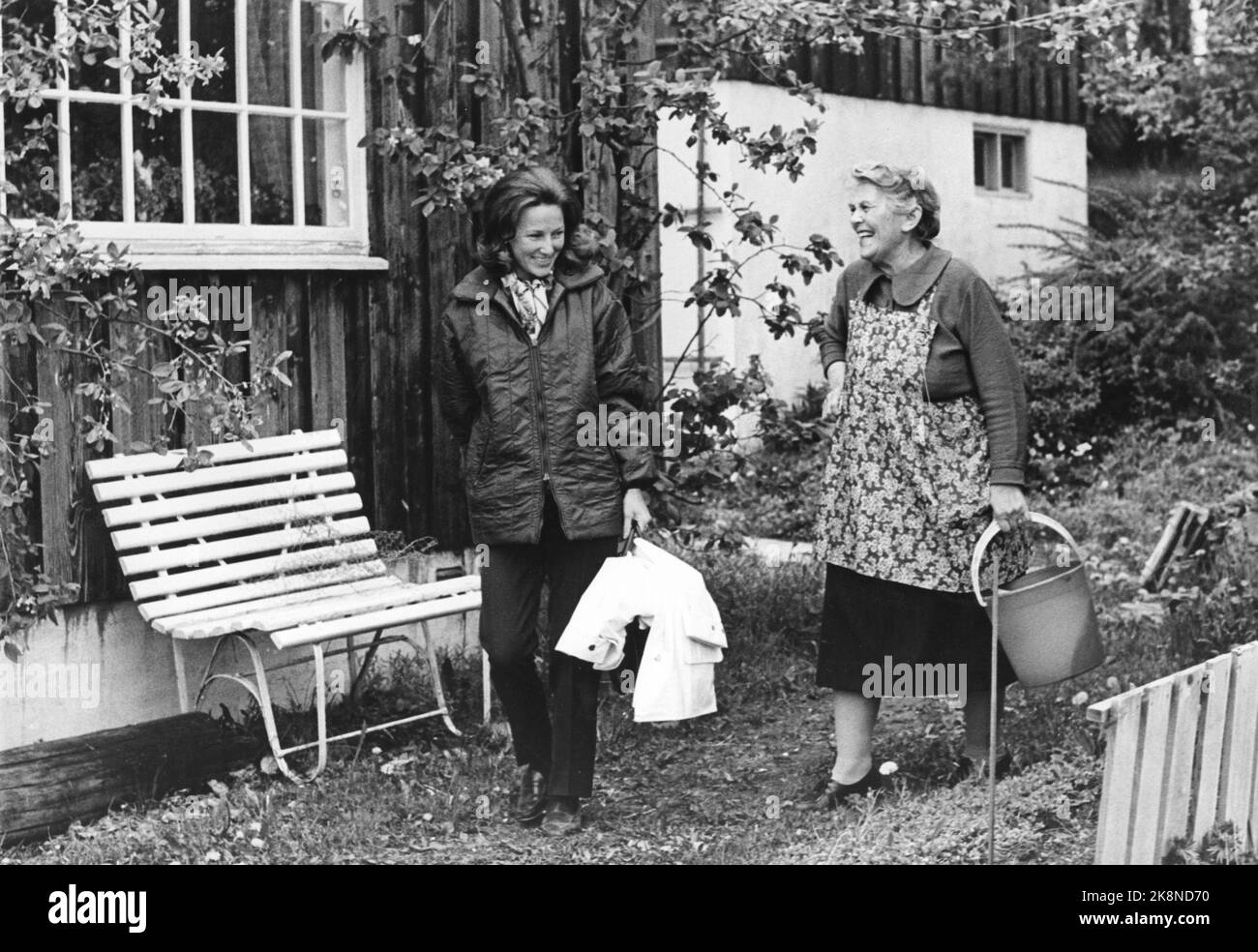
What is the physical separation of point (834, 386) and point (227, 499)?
7.35 feet

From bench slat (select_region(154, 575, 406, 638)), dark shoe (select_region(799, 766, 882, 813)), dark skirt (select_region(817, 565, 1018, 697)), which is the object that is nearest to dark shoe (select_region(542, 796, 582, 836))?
dark shoe (select_region(799, 766, 882, 813))

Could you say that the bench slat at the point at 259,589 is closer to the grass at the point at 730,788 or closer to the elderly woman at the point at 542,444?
the grass at the point at 730,788

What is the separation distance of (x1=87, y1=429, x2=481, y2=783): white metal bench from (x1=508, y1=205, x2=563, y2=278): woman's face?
4.52ft

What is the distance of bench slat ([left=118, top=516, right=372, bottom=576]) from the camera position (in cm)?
624

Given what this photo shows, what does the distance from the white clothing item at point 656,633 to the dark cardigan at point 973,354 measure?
1000 mm

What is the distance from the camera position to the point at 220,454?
6.61 m

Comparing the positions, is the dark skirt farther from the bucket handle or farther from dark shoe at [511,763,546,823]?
dark shoe at [511,763,546,823]

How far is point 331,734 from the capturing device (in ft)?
22.1

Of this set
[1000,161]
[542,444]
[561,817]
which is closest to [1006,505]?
[542,444]

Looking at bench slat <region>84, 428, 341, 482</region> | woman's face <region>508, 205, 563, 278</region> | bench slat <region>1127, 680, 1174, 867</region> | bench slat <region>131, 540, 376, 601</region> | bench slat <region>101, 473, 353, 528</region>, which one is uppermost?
woman's face <region>508, 205, 563, 278</region>

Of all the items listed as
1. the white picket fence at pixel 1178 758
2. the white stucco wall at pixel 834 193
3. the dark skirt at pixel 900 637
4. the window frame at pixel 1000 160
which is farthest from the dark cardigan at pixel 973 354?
the window frame at pixel 1000 160

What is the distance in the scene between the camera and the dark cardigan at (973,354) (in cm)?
554

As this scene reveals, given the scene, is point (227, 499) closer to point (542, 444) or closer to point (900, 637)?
point (542, 444)
